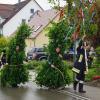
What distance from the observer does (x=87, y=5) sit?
2069 centimetres

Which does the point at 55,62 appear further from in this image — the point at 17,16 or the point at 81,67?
the point at 17,16

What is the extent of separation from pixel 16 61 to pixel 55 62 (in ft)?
6.30

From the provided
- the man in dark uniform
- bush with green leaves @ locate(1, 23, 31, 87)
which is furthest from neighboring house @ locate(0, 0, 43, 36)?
the man in dark uniform

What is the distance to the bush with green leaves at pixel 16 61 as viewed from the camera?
1898 centimetres

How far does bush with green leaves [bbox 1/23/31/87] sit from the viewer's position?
18984 millimetres

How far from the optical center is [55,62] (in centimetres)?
1827

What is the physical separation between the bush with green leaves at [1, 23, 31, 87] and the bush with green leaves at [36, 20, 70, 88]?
990 mm

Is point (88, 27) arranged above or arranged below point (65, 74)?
above

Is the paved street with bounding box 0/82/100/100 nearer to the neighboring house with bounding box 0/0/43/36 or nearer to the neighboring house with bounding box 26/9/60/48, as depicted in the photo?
the neighboring house with bounding box 26/9/60/48

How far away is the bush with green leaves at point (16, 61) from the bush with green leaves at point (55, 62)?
3.25ft

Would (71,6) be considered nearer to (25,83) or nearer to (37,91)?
(25,83)

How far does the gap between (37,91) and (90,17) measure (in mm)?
4862

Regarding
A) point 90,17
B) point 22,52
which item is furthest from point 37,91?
point 90,17

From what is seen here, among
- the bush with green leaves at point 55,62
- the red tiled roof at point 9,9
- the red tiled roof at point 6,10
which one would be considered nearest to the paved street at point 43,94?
the bush with green leaves at point 55,62
